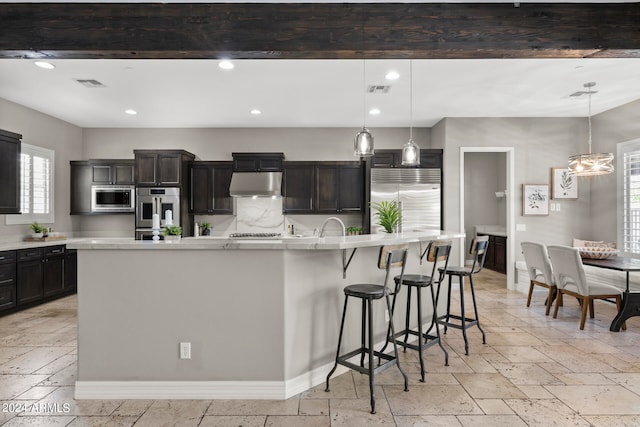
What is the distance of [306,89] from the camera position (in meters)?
4.90

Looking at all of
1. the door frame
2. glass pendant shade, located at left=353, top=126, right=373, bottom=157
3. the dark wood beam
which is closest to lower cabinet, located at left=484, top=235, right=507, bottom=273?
the door frame

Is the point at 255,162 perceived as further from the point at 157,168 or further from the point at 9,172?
the point at 9,172

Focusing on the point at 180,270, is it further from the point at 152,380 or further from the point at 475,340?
the point at 475,340

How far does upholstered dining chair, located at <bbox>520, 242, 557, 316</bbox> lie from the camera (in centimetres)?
473

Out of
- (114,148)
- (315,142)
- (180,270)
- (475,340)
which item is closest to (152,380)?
(180,270)

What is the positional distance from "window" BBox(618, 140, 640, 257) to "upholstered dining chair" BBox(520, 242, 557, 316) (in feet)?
4.99

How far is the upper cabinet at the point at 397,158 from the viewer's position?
637 cm

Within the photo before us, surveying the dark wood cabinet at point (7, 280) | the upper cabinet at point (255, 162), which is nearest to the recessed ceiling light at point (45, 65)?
the dark wood cabinet at point (7, 280)

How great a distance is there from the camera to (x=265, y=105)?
18.4 feet

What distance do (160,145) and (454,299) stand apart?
582 cm

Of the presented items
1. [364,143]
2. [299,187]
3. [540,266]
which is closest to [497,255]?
[540,266]

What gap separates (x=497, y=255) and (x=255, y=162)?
545cm

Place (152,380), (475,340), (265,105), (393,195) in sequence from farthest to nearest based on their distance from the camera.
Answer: (393,195) → (265,105) → (475,340) → (152,380)

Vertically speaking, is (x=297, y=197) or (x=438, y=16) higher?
(x=438, y=16)
